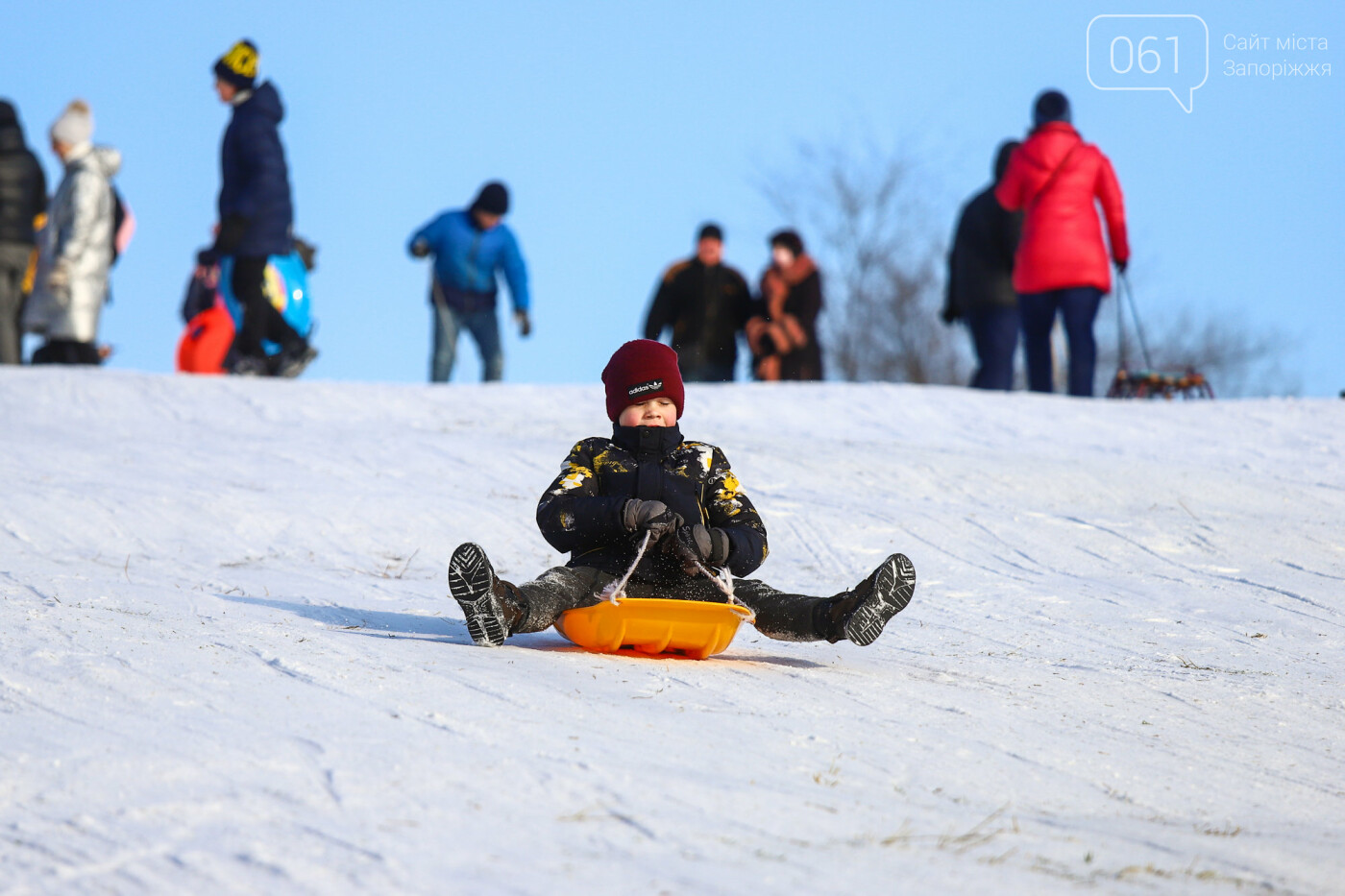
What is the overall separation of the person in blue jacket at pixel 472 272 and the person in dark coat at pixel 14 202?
Answer: 8.19 ft

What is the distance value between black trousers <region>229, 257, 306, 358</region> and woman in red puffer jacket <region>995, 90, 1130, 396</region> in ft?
15.3

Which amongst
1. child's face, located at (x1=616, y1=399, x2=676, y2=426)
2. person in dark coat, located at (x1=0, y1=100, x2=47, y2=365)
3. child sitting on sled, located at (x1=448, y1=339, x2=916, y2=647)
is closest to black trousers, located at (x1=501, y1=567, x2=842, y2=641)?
child sitting on sled, located at (x1=448, y1=339, x2=916, y2=647)

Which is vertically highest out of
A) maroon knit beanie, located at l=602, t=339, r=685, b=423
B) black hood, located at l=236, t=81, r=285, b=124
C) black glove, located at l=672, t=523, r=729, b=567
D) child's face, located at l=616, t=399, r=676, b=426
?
black hood, located at l=236, t=81, r=285, b=124

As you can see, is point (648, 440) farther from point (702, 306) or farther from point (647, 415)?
point (702, 306)

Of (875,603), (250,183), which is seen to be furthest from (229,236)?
(875,603)

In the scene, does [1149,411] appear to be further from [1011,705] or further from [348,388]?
Answer: [1011,705]

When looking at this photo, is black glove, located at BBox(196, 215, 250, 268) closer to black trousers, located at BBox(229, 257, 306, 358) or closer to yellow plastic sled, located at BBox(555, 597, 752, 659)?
black trousers, located at BBox(229, 257, 306, 358)

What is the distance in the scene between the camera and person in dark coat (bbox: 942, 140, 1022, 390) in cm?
988

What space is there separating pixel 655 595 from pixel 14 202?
777 centimetres

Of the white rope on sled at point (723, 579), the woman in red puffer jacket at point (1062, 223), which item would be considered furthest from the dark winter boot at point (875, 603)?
the woman in red puffer jacket at point (1062, 223)

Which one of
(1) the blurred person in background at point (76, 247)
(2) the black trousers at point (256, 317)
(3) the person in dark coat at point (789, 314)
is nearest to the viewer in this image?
(2) the black trousers at point (256, 317)

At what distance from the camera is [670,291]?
10.5 metres

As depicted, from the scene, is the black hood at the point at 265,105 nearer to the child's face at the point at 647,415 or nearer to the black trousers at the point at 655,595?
the child's face at the point at 647,415

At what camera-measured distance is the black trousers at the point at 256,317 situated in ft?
30.1
